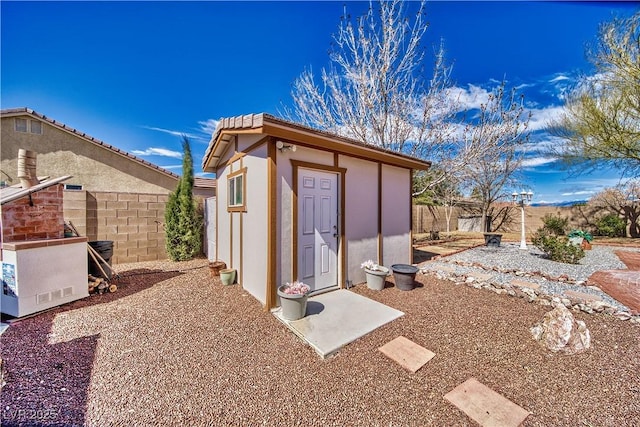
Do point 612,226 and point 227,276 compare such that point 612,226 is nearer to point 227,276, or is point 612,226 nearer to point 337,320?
point 337,320

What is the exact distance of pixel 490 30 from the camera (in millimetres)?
6676

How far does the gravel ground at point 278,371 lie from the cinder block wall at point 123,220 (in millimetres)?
3362

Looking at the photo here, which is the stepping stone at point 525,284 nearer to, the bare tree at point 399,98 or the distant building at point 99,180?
the bare tree at point 399,98

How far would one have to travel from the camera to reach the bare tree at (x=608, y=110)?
815cm

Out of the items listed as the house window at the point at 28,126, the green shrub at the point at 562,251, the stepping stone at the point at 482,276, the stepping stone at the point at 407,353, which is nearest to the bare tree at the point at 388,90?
the green shrub at the point at 562,251

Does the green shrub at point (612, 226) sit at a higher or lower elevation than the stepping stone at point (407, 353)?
higher

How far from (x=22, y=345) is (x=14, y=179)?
33.7ft

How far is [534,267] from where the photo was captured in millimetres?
6258

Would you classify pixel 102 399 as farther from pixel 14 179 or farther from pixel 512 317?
pixel 14 179

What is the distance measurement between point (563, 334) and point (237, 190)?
18.2ft

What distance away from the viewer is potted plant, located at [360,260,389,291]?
4.70 metres

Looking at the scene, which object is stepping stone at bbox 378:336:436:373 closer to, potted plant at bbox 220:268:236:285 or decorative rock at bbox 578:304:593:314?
decorative rock at bbox 578:304:593:314

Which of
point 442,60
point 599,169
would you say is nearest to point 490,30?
point 442,60

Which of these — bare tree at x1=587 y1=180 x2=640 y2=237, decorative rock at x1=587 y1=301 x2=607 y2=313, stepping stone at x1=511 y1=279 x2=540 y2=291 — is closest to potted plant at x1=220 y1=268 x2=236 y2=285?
stepping stone at x1=511 y1=279 x2=540 y2=291
